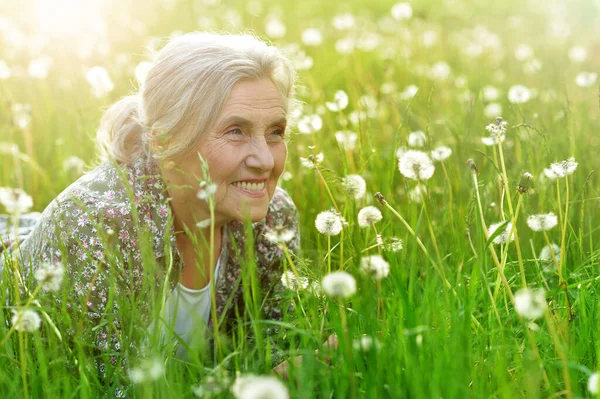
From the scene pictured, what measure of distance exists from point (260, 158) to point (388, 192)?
0.51 m

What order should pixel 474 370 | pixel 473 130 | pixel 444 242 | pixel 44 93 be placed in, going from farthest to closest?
pixel 44 93 → pixel 473 130 → pixel 444 242 → pixel 474 370

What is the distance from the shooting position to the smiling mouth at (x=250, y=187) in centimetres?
276

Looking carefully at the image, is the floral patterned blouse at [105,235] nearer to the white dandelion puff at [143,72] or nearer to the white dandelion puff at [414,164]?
the white dandelion puff at [143,72]

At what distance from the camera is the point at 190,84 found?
2.81 metres

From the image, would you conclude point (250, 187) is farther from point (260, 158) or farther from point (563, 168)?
point (563, 168)

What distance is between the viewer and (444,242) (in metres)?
2.78

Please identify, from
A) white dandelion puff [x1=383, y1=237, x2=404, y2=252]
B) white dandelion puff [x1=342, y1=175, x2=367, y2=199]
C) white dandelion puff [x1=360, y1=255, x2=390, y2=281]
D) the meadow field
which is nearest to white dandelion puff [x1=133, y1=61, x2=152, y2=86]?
the meadow field

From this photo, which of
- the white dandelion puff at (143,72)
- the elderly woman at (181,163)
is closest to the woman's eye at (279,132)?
the elderly woman at (181,163)

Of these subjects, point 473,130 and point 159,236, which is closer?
point 159,236

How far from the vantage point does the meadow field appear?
1966 millimetres

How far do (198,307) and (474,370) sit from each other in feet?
4.71

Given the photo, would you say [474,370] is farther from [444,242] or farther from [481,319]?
[444,242]

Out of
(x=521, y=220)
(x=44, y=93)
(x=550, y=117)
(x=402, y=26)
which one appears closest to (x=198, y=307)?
(x=521, y=220)

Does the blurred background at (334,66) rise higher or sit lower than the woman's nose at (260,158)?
higher
